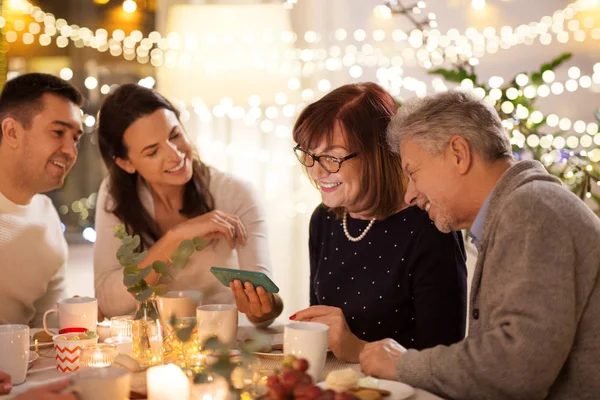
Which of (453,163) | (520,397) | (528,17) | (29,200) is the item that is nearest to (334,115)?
(453,163)

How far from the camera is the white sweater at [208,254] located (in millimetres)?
2188

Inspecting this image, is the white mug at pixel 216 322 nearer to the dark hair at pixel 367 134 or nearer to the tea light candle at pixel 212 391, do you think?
the tea light candle at pixel 212 391

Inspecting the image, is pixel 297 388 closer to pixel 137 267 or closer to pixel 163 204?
pixel 137 267

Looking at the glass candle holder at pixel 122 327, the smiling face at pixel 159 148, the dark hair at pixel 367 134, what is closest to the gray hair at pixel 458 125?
the dark hair at pixel 367 134

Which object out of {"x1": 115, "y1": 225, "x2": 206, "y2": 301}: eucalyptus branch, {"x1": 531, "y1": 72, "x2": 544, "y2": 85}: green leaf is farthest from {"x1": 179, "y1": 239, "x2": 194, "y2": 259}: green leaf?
{"x1": 531, "y1": 72, "x2": 544, "y2": 85}: green leaf

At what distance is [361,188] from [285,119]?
6.36 feet

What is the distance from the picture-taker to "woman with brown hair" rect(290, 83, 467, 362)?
179cm

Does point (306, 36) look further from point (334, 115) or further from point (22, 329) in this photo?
point (22, 329)

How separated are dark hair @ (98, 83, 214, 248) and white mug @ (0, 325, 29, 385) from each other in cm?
98

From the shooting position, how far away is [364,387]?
124 centimetres

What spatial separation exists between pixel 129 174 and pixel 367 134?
102cm

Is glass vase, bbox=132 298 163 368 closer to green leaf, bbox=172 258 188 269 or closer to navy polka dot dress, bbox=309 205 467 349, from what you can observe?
green leaf, bbox=172 258 188 269

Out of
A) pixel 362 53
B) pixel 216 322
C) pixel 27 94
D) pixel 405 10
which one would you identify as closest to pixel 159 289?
pixel 216 322

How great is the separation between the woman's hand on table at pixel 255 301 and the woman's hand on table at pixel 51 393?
2.33ft
